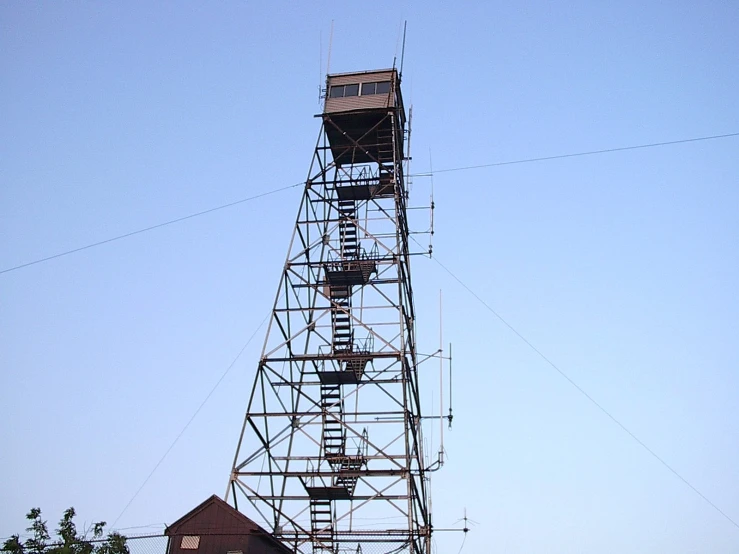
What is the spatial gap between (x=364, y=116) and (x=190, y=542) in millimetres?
16862

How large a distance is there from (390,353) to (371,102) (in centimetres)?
1048

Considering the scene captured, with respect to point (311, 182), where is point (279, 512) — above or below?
below

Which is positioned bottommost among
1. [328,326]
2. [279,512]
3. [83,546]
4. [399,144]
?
[83,546]

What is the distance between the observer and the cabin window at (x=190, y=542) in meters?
22.1

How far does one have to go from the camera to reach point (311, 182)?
30.5m

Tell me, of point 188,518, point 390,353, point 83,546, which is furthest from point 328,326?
point 83,546

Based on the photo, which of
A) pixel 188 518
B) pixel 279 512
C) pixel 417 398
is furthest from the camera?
pixel 417 398

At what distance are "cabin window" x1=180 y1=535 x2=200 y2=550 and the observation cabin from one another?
49.2 feet

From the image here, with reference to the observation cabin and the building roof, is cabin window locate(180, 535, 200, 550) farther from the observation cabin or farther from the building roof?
the observation cabin

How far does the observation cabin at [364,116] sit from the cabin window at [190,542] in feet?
49.2

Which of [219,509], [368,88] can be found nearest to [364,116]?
[368,88]

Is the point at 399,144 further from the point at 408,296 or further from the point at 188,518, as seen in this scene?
the point at 188,518

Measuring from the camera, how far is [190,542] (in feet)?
72.6

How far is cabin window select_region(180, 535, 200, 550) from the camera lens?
2208 centimetres
